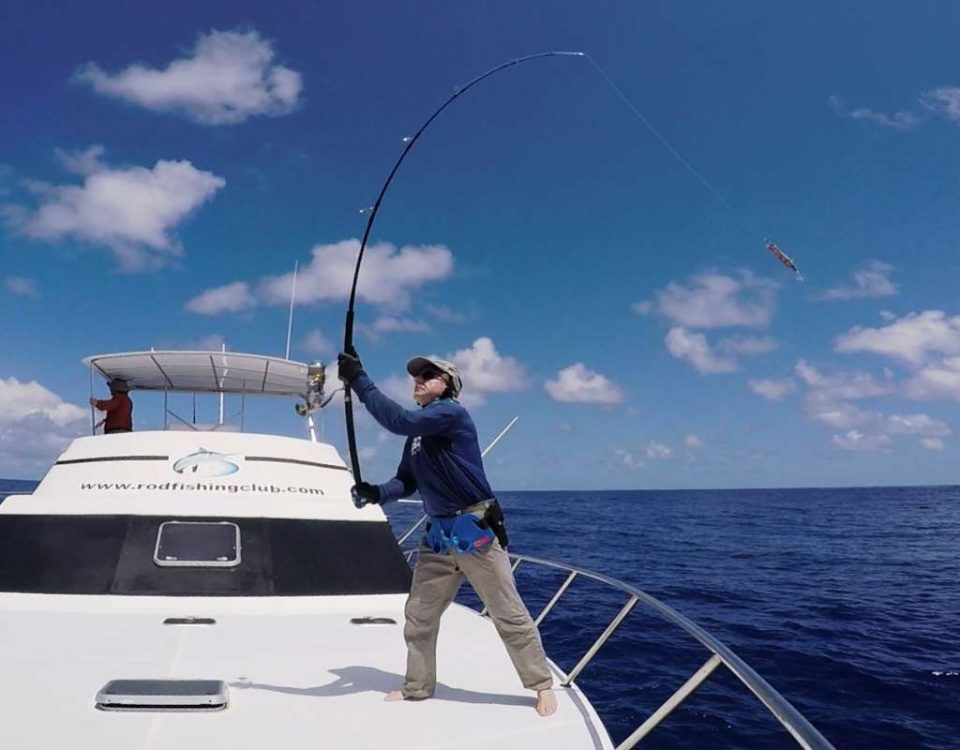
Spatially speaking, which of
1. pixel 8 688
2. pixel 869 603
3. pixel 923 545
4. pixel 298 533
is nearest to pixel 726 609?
pixel 869 603

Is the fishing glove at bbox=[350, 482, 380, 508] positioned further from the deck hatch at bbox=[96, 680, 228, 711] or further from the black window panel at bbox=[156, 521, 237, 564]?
the black window panel at bbox=[156, 521, 237, 564]

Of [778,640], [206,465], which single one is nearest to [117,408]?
[206,465]

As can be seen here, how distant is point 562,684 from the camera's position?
421cm

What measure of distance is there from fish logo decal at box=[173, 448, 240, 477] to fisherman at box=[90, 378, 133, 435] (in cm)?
258

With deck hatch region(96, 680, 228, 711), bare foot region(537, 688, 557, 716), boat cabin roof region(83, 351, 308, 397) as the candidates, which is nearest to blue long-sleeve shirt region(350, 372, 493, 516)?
bare foot region(537, 688, 557, 716)

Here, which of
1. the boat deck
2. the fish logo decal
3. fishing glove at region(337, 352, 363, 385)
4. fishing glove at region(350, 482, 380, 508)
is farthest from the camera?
the fish logo decal

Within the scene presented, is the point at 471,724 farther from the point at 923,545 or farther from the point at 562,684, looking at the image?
the point at 923,545

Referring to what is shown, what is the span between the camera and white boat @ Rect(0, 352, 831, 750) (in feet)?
10.8

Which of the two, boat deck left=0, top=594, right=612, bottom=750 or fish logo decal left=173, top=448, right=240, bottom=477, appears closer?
boat deck left=0, top=594, right=612, bottom=750

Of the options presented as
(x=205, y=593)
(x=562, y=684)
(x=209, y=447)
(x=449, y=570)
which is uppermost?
(x=209, y=447)

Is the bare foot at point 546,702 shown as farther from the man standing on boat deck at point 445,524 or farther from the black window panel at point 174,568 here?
the black window panel at point 174,568

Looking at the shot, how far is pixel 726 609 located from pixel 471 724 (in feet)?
46.2

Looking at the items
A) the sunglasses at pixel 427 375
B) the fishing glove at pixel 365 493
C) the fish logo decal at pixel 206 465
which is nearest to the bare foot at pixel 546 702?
the fishing glove at pixel 365 493

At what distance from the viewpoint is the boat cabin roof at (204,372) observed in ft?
27.5
